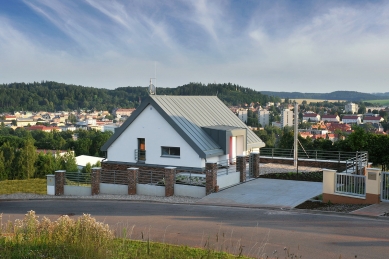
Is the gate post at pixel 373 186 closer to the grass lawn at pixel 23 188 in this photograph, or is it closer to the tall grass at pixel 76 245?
the tall grass at pixel 76 245

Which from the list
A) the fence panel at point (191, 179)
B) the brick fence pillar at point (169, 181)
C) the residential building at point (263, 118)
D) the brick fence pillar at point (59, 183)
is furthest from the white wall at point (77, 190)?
the residential building at point (263, 118)

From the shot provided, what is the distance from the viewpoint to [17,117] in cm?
18662

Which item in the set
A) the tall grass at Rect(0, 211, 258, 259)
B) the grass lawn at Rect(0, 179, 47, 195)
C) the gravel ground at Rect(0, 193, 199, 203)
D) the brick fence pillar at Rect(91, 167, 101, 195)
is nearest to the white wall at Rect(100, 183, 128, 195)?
the brick fence pillar at Rect(91, 167, 101, 195)

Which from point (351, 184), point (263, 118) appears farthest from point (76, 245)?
point (263, 118)

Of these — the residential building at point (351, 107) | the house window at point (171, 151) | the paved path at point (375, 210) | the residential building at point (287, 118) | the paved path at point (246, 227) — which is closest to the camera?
the paved path at point (246, 227)

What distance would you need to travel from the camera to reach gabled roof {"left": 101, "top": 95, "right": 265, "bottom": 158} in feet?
74.6

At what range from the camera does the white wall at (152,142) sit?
22.8 m

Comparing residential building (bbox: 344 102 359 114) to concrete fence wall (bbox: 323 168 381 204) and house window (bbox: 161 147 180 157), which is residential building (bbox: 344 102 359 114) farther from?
concrete fence wall (bbox: 323 168 381 204)

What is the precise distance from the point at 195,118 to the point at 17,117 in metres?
179

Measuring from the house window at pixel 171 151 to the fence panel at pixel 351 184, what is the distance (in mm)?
9744

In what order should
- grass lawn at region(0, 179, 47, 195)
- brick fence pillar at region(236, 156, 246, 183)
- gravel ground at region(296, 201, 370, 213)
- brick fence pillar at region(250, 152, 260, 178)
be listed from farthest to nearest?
grass lawn at region(0, 179, 47, 195)
brick fence pillar at region(250, 152, 260, 178)
brick fence pillar at region(236, 156, 246, 183)
gravel ground at region(296, 201, 370, 213)

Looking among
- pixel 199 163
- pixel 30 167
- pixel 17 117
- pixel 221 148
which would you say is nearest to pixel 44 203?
pixel 199 163

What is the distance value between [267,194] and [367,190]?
13.9 feet

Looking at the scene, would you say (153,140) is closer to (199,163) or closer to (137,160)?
(137,160)
